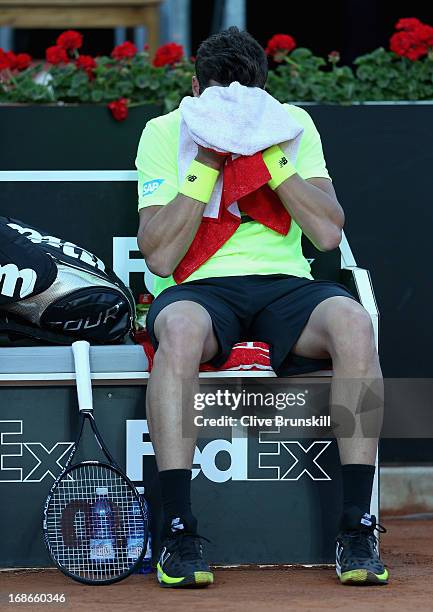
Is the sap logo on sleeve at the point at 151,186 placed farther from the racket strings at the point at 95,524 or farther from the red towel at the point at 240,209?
the racket strings at the point at 95,524

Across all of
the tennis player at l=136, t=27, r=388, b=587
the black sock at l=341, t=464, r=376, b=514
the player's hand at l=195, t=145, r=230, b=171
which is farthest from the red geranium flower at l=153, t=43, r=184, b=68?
the black sock at l=341, t=464, r=376, b=514

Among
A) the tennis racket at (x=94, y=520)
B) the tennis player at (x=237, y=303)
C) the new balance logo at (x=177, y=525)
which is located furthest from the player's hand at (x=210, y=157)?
the new balance logo at (x=177, y=525)

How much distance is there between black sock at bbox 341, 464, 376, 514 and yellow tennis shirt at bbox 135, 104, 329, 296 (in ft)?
2.20

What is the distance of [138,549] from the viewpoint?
11.7 ft

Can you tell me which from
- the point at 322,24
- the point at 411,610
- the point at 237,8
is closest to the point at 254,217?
the point at 411,610

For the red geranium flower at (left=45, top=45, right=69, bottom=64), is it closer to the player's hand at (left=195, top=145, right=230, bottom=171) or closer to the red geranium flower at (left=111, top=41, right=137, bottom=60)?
the red geranium flower at (left=111, top=41, right=137, bottom=60)

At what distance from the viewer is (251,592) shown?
3.47 meters

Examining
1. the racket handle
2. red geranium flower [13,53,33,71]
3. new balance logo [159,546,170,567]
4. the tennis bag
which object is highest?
red geranium flower [13,53,33,71]

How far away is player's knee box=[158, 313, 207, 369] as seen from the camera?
11.6ft

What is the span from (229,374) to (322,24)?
6006 millimetres

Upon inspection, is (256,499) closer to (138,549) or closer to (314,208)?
(138,549)

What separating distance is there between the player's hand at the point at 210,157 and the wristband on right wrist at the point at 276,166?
0.42 ft

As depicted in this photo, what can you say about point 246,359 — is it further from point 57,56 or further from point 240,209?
point 57,56

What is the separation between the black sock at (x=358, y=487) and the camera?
11.6 ft
